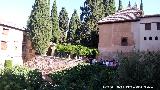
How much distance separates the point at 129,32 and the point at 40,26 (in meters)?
12.5

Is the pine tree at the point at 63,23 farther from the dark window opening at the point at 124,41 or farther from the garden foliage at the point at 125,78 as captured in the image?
the garden foliage at the point at 125,78

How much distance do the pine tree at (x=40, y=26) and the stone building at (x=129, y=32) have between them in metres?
7.89

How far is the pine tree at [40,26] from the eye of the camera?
138 ft

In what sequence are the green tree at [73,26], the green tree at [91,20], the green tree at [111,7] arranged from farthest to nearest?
the green tree at [73,26] → the green tree at [111,7] → the green tree at [91,20]

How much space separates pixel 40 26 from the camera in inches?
1671

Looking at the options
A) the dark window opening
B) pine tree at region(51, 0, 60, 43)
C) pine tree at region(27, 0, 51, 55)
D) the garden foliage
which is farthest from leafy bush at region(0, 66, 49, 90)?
pine tree at region(51, 0, 60, 43)

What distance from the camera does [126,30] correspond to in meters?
37.3

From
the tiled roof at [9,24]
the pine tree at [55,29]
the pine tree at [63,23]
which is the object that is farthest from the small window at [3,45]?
the pine tree at [63,23]

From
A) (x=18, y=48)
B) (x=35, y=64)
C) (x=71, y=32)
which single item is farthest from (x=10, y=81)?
(x=71, y=32)

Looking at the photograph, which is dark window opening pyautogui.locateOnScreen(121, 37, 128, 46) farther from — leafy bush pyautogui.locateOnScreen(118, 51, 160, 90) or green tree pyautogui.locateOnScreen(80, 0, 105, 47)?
→ leafy bush pyautogui.locateOnScreen(118, 51, 160, 90)

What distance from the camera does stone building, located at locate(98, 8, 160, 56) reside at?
3522 centimetres

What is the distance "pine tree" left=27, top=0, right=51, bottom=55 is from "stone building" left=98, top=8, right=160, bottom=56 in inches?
311

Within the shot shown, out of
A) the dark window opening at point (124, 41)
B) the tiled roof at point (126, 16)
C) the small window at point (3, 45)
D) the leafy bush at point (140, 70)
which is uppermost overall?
the tiled roof at point (126, 16)

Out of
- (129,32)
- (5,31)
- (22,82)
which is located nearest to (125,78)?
(22,82)
